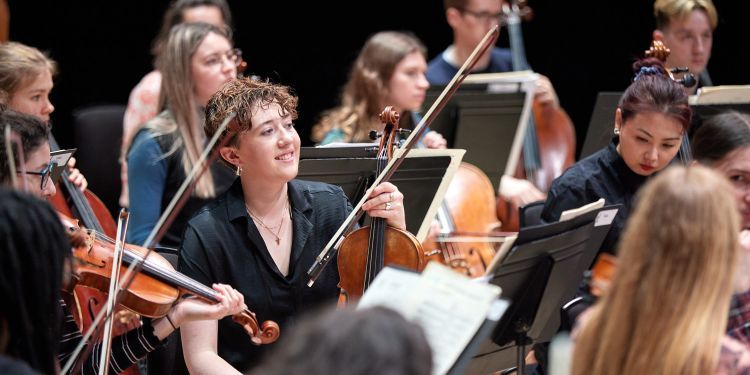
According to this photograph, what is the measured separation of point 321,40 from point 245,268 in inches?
114

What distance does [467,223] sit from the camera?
11.7 ft

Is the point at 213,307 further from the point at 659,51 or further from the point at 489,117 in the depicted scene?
the point at 489,117

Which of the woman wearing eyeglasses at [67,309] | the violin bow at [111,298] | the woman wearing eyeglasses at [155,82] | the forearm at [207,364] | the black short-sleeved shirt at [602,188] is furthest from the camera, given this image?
the woman wearing eyeglasses at [155,82]

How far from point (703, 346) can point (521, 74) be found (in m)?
2.45

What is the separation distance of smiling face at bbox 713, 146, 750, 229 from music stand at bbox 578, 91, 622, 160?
2.17 ft

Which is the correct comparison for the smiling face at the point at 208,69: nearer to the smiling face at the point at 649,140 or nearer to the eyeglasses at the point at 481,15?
the eyeglasses at the point at 481,15

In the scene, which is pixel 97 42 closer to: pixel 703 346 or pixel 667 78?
pixel 667 78

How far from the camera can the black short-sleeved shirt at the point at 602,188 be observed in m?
2.76

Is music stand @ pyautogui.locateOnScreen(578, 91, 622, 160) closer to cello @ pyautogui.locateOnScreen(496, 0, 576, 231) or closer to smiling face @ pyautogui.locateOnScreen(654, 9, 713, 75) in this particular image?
smiling face @ pyautogui.locateOnScreen(654, 9, 713, 75)

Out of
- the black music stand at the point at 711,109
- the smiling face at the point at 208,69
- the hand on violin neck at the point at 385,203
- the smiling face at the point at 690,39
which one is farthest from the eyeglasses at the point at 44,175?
the smiling face at the point at 690,39

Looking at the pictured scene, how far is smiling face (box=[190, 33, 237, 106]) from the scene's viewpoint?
11.5 ft

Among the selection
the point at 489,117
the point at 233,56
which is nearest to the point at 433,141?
the point at 489,117

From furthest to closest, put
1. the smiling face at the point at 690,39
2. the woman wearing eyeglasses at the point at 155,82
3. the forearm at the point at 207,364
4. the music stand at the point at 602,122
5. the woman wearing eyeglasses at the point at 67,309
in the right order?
the woman wearing eyeglasses at the point at 155,82 → the smiling face at the point at 690,39 → the music stand at the point at 602,122 → the forearm at the point at 207,364 → the woman wearing eyeglasses at the point at 67,309

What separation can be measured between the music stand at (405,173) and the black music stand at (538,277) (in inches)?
16.2
